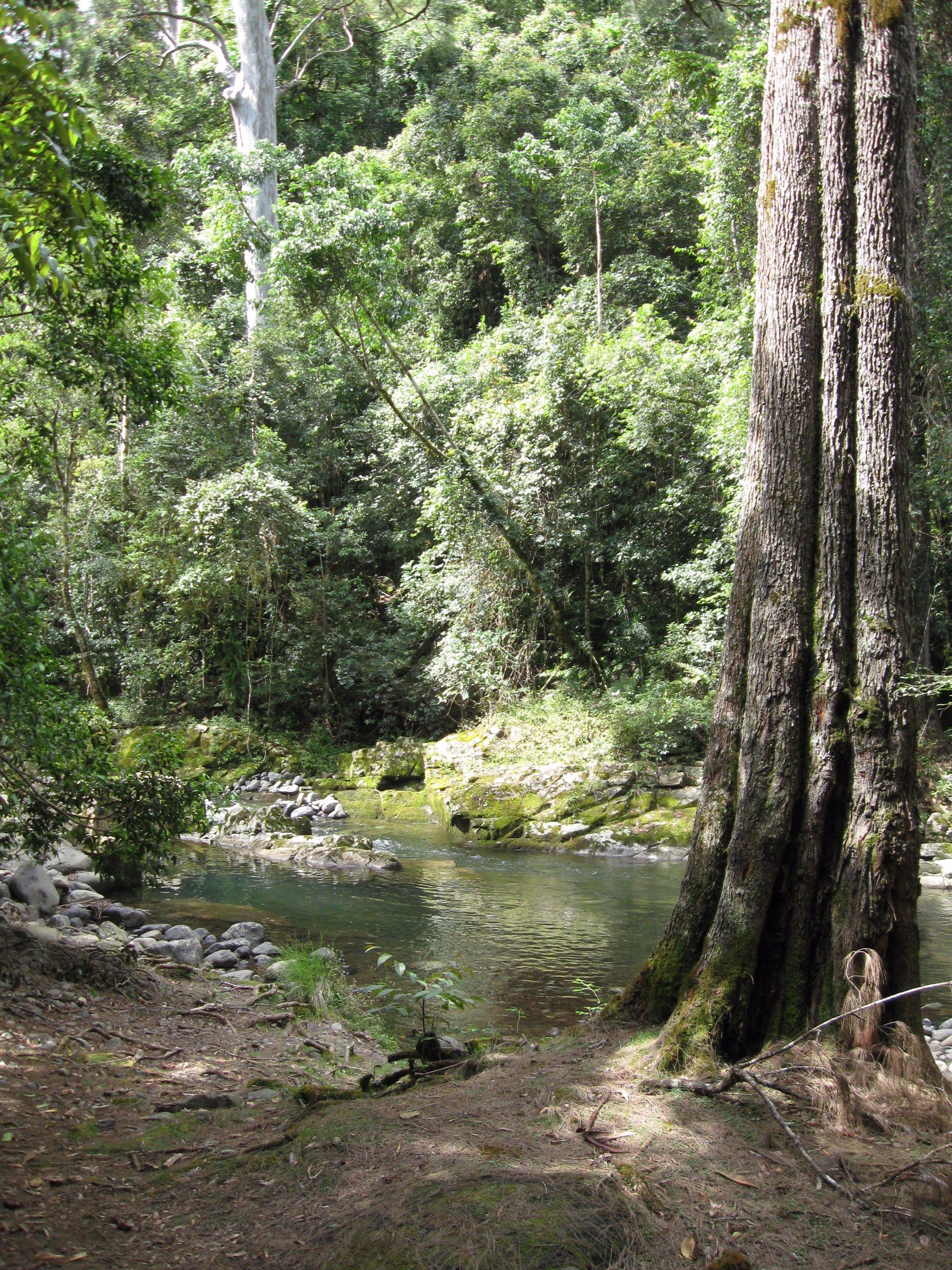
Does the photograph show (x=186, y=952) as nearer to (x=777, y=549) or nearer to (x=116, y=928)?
(x=116, y=928)

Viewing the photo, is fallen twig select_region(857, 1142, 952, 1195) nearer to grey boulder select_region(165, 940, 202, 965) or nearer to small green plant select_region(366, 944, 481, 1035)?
small green plant select_region(366, 944, 481, 1035)

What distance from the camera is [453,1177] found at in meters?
2.39

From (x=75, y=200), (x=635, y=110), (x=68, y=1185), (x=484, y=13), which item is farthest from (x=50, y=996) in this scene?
(x=484, y=13)

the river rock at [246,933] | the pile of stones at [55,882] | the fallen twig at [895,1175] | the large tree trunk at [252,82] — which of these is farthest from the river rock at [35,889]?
the large tree trunk at [252,82]

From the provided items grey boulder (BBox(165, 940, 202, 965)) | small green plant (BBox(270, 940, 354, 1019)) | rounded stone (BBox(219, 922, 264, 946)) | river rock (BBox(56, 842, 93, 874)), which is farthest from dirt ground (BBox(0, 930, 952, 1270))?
river rock (BBox(56, 842, 93, 874))

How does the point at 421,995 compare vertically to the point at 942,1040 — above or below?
above

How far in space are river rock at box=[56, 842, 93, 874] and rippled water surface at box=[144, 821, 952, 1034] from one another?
61 centimetres

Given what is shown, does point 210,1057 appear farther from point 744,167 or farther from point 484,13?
point 484,13

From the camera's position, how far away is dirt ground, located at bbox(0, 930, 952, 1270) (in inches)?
83.8

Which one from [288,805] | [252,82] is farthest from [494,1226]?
[252,82]

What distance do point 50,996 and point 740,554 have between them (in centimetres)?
382

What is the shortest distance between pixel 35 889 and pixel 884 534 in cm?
582

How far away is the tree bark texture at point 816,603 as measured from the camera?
3.13 metres

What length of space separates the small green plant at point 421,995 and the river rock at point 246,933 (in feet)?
3.37
